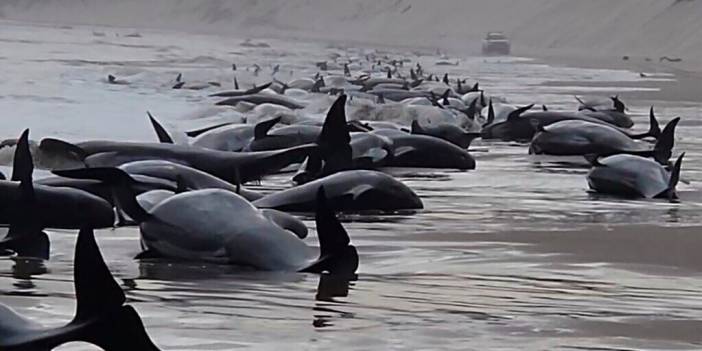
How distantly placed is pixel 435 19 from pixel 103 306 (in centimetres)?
7549

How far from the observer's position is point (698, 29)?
149 ft

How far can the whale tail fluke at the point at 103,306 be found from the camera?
2.72 meters

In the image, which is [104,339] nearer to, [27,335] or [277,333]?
[27,335]

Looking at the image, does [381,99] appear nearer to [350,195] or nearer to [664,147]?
[664,147]

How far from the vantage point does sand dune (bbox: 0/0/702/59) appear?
158 ft

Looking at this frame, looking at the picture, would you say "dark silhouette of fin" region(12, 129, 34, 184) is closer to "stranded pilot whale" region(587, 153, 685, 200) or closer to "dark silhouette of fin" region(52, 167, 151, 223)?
"dark silhouette of fin" region(52, 167, 151, 223)

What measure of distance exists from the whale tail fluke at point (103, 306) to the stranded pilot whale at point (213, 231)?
1.70 meters

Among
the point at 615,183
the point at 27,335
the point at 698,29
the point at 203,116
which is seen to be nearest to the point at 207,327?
the point at 27,335

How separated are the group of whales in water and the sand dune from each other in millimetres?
35076

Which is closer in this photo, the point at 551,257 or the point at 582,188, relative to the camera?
the point at 551,257

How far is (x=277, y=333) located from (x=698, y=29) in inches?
1711

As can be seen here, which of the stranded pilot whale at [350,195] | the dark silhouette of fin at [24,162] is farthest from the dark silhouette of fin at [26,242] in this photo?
the stranded pilot whale at [350,195]

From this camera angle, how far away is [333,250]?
4332 mm

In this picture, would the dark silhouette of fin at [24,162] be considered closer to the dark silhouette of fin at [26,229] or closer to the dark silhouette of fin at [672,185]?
the dark silhouette of fin at [26,229]
